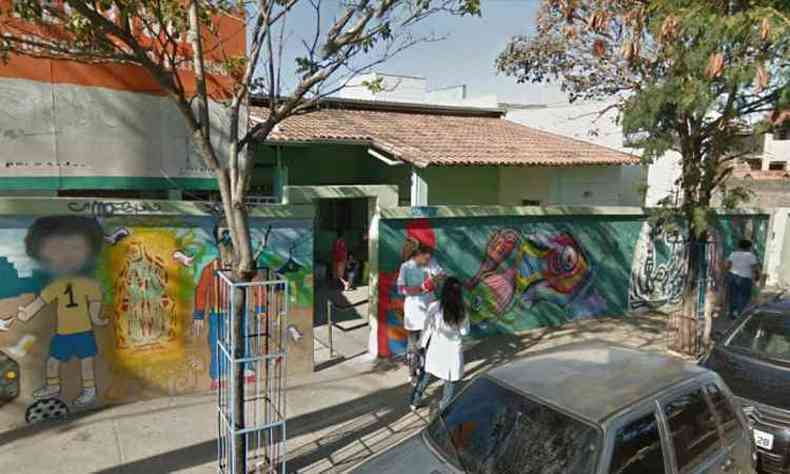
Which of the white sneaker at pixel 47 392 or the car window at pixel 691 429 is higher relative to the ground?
the car window at pixel 691 429

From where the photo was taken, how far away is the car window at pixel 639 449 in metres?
2.99

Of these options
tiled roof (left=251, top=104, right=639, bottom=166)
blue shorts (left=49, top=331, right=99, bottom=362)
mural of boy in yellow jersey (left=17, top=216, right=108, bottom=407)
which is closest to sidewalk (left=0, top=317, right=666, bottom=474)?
mural of boy in yellow jersey (left=17, top=216, right=108, bottom=407)

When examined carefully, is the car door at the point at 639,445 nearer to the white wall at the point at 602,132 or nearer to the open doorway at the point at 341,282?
the open doorway at the point at 341,282

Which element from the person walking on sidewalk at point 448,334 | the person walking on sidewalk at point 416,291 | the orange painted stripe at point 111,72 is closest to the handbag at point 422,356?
the person walking on sidewalk at point 448,334

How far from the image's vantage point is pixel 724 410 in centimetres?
380

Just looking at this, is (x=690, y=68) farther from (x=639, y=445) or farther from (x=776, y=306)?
(x=639, y=445)

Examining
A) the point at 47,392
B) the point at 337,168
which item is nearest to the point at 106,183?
the point at 47,392

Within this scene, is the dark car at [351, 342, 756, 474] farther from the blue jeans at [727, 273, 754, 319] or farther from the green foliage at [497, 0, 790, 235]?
the blue jeans at [727, 273, 754, 319]

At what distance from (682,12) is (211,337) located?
7.06 m

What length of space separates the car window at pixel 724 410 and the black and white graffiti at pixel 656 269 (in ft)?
22.5

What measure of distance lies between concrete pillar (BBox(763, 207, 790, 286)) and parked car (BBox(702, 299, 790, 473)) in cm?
839

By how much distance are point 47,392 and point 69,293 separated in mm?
1029

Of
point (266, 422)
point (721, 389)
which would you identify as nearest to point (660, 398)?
point (721, 389)

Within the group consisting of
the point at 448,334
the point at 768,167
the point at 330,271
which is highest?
the point at 768,167
